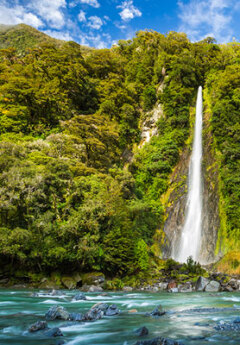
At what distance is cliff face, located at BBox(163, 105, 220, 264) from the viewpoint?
25.3 metres

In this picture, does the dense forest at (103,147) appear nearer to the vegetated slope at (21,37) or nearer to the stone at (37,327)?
the stone at (37,327)

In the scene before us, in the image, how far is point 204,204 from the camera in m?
28.2

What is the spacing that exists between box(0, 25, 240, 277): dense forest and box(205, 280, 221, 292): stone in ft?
16.3

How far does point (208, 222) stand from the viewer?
26.6m

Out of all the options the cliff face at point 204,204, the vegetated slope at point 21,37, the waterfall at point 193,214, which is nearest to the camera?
the cliff face at point 204,204

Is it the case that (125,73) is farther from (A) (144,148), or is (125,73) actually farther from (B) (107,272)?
(B) (107,272)

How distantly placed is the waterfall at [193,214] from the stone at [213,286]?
31.2ft

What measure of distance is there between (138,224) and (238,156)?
494 inches

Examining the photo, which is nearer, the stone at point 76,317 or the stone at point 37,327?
the stone at point 37,327

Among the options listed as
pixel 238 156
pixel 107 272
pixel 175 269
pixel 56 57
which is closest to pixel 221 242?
pixel 175 269

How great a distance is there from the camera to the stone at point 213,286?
15.4 meters

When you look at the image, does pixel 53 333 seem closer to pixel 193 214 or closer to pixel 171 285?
pixel 171 285

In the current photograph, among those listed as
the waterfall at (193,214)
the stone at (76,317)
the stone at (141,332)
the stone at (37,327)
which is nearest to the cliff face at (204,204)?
the waterfall at (193,214)

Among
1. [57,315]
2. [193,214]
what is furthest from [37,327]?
[193,214]
